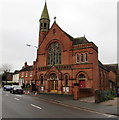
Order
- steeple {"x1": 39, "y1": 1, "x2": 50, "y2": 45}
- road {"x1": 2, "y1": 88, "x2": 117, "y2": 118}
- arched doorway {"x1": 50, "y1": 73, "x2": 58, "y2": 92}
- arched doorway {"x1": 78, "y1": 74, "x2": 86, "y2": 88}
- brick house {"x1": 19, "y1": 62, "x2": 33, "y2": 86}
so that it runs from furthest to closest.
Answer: brick house {"x1": 19, "y1": 62, "x2": 33, "y2": 86}, steeple {"x1": 39, "y1": 1, "x2": 50, "y2": 45}, arched doorway {"x1": 50, "y1": 73, "x2": 58, "y2": 92}, arched doorway {"x1": 78, "y1": 74, "x2": 86, "y2": 88}, road {"x1": 2, "y1": 88, "x2": 117, "y2": 118}

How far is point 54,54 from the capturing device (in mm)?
31266

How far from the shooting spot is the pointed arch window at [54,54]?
100 feet

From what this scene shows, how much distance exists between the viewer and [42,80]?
106 feet

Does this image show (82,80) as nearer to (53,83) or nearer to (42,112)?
(53,83)

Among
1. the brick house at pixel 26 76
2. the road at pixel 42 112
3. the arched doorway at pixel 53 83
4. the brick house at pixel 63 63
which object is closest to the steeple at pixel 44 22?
the brick house at pixel 63 63

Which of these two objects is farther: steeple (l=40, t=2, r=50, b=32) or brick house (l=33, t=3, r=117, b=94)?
steeple (l=40, t=2, r=50, b=32)

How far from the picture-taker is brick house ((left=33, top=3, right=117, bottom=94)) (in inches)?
1037

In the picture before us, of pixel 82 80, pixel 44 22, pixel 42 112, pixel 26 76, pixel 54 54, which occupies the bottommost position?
pixel 42 112

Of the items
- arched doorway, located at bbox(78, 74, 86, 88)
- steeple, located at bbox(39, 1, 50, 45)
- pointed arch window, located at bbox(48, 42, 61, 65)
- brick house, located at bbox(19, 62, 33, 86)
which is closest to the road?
arched doorway, located at bbox(78, 74, 86, 88)

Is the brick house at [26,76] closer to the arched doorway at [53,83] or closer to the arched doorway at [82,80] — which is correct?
the arched doorway at [53,83]

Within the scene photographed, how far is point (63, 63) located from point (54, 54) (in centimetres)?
331

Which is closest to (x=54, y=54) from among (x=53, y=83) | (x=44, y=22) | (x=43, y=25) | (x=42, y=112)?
(x=53, y=83)

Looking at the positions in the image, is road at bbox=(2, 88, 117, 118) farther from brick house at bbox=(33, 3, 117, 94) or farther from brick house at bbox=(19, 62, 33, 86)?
brick house at bbox=(19, 62, 33, 86)

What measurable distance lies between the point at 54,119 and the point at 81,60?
1943 centimetres
